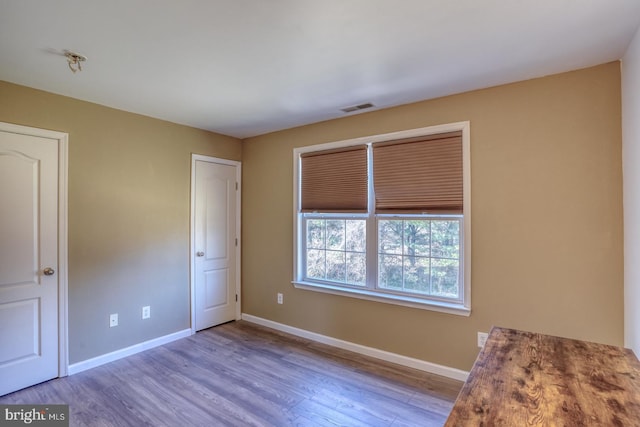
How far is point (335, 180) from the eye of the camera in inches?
134

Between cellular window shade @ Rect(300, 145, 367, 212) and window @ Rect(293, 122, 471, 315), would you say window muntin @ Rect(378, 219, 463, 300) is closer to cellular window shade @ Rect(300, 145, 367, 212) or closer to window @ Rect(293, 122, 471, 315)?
window @ Rect(293, 122, 471, 315)

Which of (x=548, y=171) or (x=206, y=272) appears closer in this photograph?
(x=548, y=171)

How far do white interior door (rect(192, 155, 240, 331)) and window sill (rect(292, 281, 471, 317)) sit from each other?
103 cm

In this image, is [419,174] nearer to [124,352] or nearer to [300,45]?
[300,45]

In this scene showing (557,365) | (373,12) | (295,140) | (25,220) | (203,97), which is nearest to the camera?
(557,365)

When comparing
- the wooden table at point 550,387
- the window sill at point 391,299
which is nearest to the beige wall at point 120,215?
the window sill at point 391,299

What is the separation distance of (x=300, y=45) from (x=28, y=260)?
271 centimetres

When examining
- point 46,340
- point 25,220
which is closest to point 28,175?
point 25,220

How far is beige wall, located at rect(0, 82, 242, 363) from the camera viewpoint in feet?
9.12

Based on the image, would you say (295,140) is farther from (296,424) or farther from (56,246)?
(296,424)

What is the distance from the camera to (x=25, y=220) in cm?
254

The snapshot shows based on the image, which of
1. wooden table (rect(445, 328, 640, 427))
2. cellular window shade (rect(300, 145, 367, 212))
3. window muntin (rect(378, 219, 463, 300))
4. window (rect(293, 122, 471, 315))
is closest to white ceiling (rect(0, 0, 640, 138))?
window (rect(293, 122, 471, 315))

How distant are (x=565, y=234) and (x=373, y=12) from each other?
198cm

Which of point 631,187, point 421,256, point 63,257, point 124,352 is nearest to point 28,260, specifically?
point 63,257
